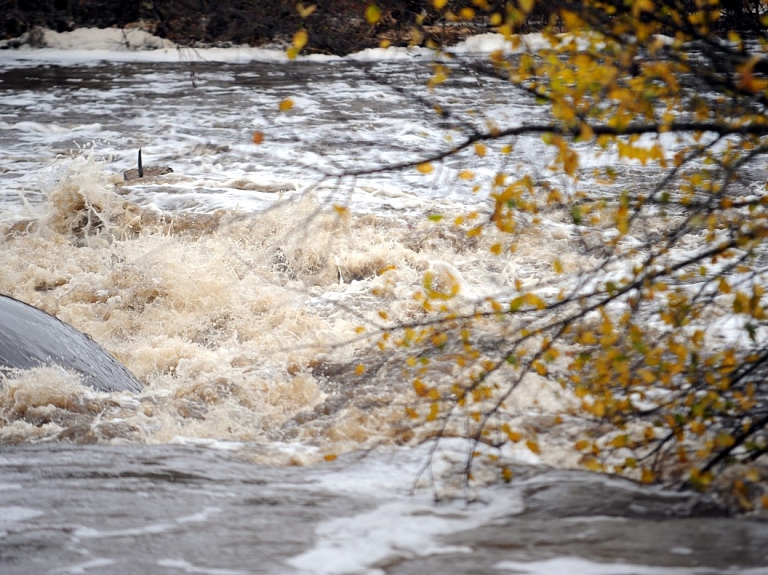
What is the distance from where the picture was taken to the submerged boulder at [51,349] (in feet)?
16.2

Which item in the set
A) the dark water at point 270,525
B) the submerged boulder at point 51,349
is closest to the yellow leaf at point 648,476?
the dark water at point 270,525

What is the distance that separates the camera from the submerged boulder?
4941 millimetres

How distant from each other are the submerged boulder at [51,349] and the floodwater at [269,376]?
187 mm

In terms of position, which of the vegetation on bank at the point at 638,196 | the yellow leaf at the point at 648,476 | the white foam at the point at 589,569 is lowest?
the white foam at the point at 589,569

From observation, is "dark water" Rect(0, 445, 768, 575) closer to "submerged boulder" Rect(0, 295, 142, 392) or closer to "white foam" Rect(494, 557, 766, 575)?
"white foam" Rect(494, 557, 766, 575)

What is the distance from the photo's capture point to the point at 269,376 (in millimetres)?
5488

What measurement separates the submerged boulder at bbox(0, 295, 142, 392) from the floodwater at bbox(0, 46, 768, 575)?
187mm

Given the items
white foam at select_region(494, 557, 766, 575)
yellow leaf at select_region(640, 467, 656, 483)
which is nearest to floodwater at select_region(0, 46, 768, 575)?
white foam at select_region(494, 557, 766, 575)

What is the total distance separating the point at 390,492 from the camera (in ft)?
11.7

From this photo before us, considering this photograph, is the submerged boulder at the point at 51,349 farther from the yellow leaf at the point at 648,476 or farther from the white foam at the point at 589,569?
the yellow leaf at the point at 648,476

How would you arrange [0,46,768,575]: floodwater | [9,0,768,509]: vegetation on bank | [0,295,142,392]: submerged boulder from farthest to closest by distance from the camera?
1. [0,295,142,392]: submerged boulder
2. [0,46,768,575]: floodwater
3. [9,0,768,509]: vegetation on bank

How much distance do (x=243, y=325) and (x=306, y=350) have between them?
0.85 m

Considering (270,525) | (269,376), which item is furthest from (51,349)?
(270,525)

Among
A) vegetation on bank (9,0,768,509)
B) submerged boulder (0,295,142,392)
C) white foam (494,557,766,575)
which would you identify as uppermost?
vegetation on bank (9,0,768,509)
